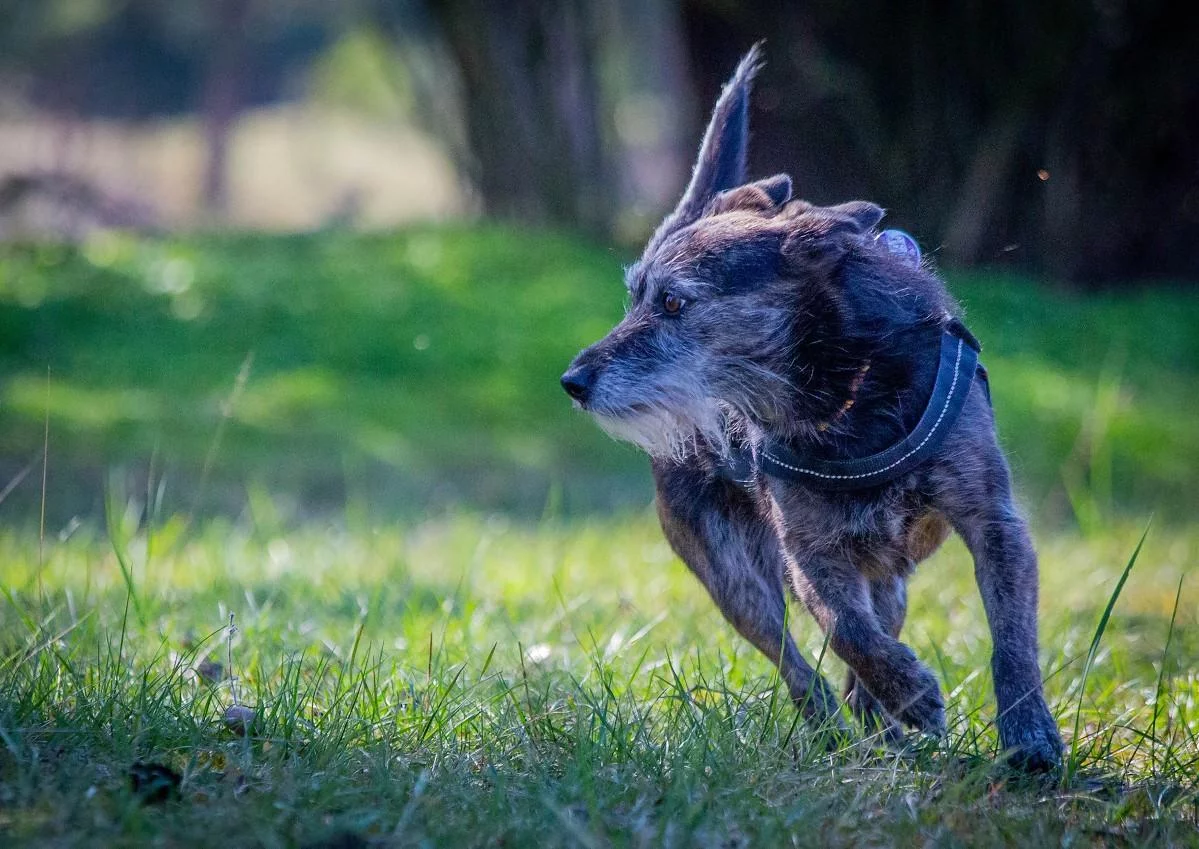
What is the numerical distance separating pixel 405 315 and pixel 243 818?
360 inches

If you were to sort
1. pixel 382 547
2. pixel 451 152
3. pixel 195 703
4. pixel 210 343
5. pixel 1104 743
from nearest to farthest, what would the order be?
pixel 195 703 → pixel 1104 743 → pixel 382 547 → pixel 210 343 → pixel 451 152

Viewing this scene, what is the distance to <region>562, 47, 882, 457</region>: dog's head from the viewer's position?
3.85m

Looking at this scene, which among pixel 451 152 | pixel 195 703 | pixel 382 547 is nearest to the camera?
pixel 195 703

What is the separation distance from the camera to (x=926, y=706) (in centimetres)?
349

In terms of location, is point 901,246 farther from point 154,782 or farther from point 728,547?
point 154,782

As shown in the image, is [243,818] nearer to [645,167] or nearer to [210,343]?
[210,343]

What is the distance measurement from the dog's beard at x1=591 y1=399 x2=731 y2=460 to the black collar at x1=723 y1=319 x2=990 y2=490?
31 centimetres

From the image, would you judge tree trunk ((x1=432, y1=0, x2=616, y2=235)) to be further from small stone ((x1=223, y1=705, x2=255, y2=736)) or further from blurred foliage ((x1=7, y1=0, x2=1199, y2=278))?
small stone ((x1=223, y1=705, x2=255, y2=736))

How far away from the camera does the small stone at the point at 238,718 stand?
323cm

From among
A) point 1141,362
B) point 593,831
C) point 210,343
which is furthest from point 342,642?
point 1141,362

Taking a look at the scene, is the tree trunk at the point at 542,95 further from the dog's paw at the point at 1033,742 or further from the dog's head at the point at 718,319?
the dog's paw at the point at 1033,742

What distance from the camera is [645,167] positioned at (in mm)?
30797

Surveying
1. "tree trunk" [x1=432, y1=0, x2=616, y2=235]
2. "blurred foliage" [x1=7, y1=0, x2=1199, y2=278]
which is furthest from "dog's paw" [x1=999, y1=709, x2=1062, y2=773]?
"tree trunk" [x1=432, y1=0, x2=616, y2=235]

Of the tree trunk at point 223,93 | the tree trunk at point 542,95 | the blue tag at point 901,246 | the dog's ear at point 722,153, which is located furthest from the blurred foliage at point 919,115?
the tree trunk at point 223,93
